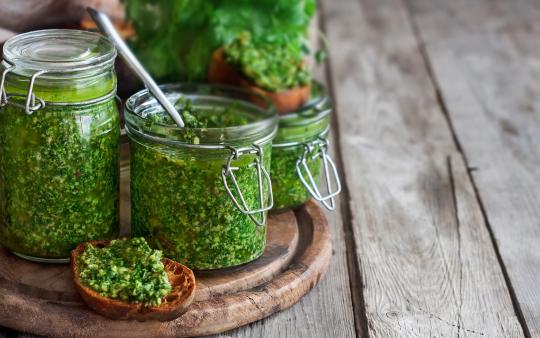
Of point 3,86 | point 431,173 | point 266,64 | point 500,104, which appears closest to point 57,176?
point 3,86

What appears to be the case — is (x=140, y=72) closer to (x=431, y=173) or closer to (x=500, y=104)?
(x=431, y=173)

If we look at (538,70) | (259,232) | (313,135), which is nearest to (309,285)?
(259,232)

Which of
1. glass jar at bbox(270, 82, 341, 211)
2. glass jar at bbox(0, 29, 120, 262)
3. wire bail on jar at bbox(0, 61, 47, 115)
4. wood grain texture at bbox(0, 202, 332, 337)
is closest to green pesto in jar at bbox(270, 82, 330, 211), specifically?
glass jar at bbox(270, 82, 341, 211)

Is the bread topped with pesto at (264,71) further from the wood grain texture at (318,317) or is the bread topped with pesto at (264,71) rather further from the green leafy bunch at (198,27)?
the wood grain texture at (318,317)

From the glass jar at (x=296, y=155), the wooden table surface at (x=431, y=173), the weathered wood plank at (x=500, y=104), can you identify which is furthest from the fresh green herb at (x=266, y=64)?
the weathered wood plank at (x=500, y=104)

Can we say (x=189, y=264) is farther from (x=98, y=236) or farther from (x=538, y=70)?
(x=538, y=70)

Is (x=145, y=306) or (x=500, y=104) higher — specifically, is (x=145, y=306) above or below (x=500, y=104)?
above
